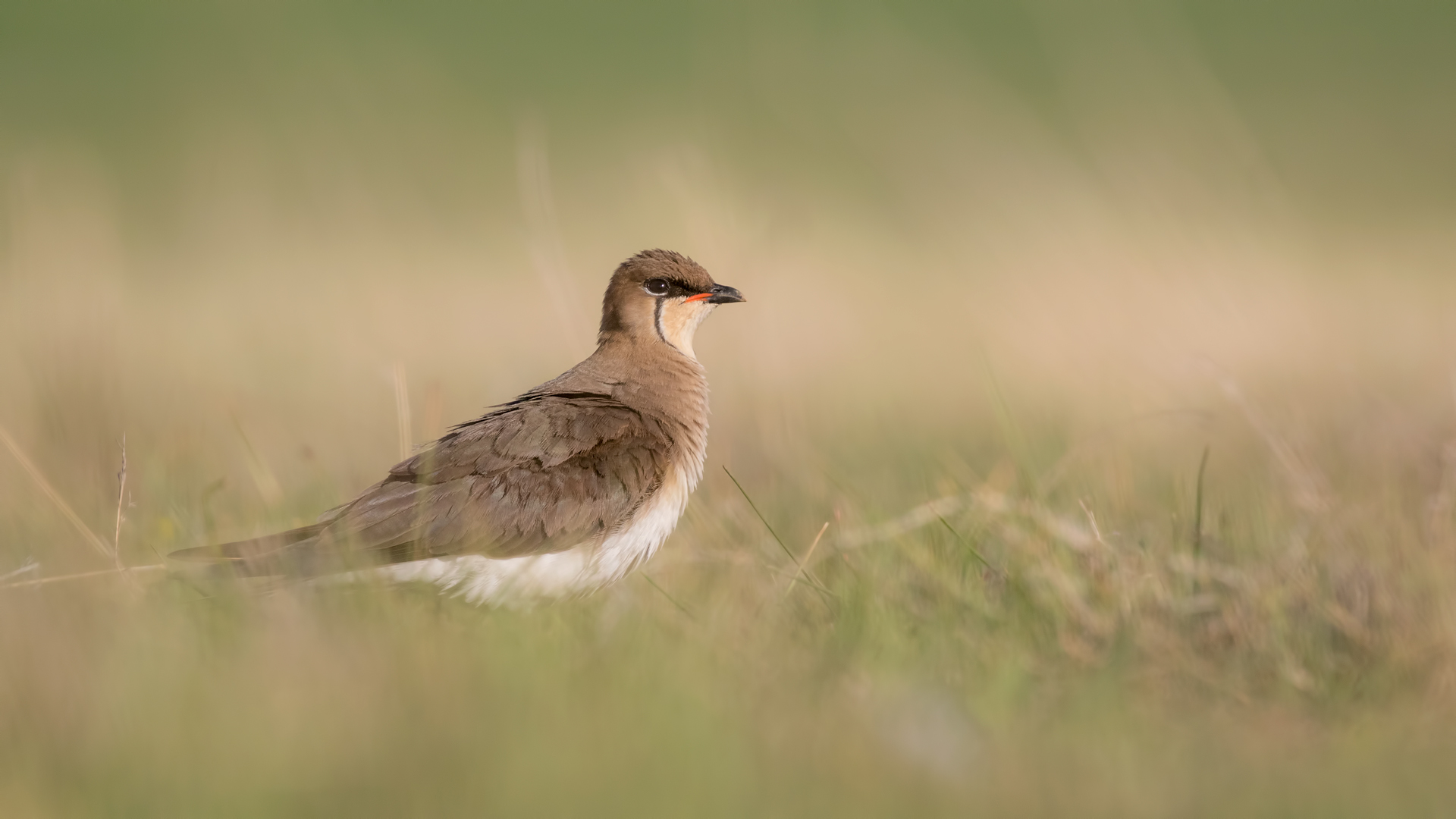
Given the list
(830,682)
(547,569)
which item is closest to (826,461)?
(547,569)

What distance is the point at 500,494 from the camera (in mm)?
5062

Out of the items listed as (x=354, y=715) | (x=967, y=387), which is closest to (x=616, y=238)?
(x=967, y=387)

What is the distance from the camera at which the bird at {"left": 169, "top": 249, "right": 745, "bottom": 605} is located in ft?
15.5

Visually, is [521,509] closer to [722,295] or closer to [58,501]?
[58,501]

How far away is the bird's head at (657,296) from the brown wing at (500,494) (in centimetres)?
77

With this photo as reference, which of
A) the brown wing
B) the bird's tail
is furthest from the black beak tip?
the bird's tail

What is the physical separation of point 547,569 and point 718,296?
1763 millimetres

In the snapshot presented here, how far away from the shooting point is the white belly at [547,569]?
16.2 ft

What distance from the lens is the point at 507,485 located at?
5.09 metres

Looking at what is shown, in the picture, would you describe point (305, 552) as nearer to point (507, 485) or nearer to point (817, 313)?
point (507, 485)

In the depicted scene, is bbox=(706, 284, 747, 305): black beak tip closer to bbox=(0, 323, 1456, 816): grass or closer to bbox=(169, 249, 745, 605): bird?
bbox=(169, 249, 745, 605): bird

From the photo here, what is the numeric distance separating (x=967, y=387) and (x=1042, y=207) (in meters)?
2.52

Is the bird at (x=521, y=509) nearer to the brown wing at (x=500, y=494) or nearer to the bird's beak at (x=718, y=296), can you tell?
the brown wing at (x=500, y=494)

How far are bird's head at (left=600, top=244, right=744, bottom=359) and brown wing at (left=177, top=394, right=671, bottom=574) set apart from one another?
77 cm
